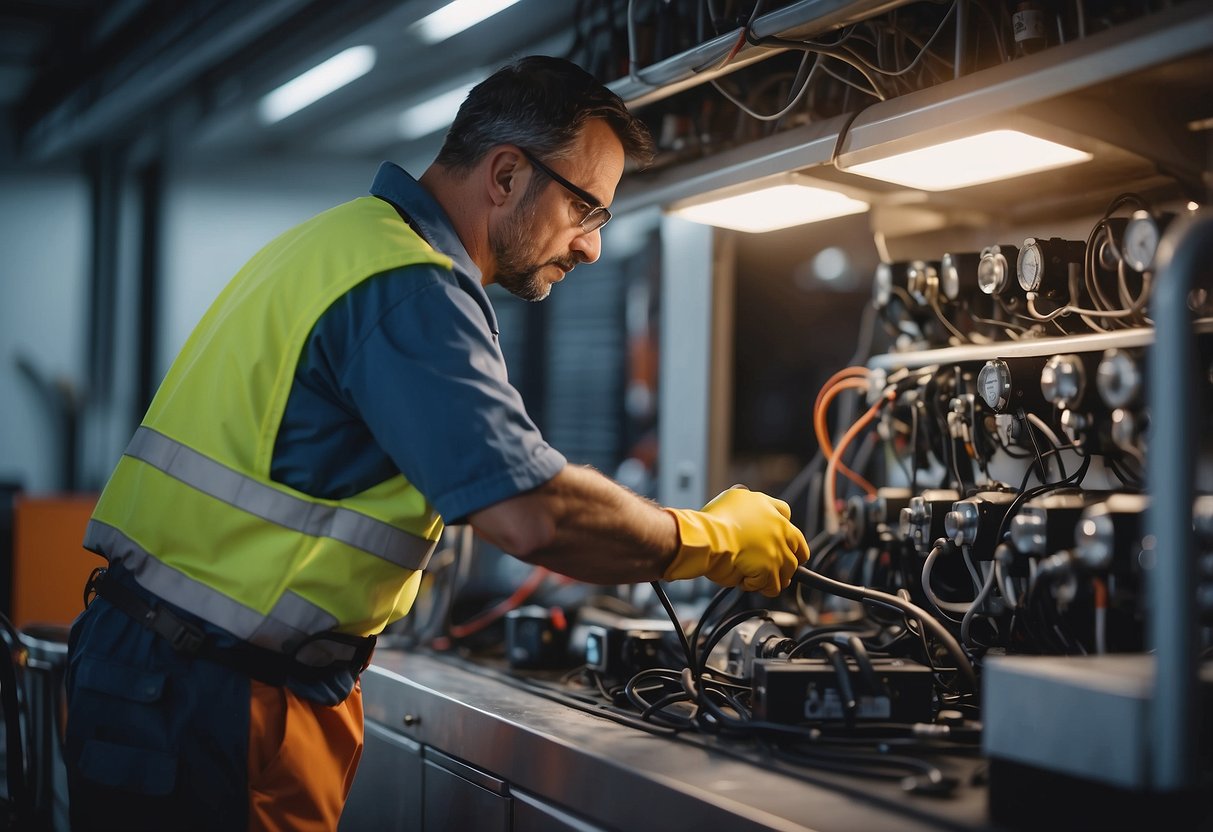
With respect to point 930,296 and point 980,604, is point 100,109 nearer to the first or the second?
point 930,296

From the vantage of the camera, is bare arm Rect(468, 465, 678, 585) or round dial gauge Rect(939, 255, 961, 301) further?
round dial gauge Rect(939, 255, 961, 301)

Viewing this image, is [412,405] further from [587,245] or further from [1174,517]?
[1174,517]

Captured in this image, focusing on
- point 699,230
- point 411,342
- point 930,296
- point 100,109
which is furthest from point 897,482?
point 100,109

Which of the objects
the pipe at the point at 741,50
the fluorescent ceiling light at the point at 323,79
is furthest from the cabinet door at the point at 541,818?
the fluorescent ceiling light at the point at 323,79

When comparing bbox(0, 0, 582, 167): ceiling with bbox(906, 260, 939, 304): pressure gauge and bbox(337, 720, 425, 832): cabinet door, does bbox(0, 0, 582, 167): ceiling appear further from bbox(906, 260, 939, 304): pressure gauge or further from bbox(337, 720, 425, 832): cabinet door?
bbox(337, 720, 425, 832): cabinet door

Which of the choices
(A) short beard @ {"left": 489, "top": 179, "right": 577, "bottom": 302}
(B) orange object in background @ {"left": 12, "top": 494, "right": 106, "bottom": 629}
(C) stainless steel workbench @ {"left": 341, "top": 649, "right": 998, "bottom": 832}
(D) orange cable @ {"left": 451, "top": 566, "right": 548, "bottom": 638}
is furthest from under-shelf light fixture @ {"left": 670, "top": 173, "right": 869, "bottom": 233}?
(B) orange object in background @ {"left": 12, "top": 494, "right": 106, "bottom": 629}

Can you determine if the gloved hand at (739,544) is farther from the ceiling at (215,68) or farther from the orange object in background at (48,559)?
the orange object in background at (48,559)

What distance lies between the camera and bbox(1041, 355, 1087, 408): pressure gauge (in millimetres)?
1389

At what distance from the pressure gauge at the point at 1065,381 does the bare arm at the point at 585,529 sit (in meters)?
0.53

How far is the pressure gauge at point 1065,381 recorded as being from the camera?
1389mm

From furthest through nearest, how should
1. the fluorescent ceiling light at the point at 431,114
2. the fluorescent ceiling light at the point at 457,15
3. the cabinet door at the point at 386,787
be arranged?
the fluorescent ceiling light at the point at 431,114
the fluorescent ceiling light at the point at 457,15
the cabinet door at the point at 386,787

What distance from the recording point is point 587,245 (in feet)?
5.55

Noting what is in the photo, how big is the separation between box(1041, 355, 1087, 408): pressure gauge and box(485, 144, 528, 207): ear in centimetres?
76

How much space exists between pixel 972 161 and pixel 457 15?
1787 millimetres
